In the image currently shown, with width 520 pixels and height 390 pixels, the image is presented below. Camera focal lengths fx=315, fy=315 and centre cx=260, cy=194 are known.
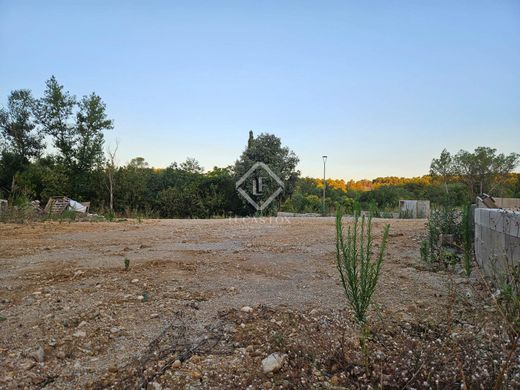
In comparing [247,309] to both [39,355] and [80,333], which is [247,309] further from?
[39,355]

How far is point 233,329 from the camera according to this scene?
6.63 ft

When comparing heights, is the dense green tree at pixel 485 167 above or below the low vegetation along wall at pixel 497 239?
above

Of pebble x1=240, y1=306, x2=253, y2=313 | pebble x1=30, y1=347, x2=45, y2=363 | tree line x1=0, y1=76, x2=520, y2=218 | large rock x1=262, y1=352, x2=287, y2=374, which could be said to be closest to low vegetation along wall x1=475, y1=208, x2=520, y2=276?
large rock x1=262, y1=352, x2=287, y2=374

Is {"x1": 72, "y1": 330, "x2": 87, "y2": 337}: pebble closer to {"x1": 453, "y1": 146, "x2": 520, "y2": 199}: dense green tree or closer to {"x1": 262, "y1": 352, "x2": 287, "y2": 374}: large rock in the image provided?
{"x1": 262, "y1": 352, "x2": 287, "y2": 374}: large rock

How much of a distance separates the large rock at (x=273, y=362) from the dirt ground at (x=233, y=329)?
27 mm

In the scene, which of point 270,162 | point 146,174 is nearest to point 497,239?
point 270,162

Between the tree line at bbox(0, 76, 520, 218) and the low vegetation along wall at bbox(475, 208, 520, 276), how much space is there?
10458mm

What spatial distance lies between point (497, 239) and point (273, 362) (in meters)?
2.62

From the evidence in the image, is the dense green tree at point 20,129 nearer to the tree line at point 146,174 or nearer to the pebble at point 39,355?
the tree line at point 146,174

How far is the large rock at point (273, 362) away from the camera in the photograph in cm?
156

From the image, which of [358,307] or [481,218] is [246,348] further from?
[481,218]

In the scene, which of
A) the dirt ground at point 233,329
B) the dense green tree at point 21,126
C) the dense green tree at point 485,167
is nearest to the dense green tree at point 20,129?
the dense green tree at point 21,126

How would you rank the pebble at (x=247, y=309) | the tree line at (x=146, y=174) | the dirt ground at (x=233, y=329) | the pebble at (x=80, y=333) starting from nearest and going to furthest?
the dirt ground at (x=233, y=329) < the pebble at (x=80, y=333) < the pebble at (x=247, y=309) < the tree line at (x=146, y=174)

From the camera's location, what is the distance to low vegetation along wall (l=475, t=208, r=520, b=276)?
2.57m
